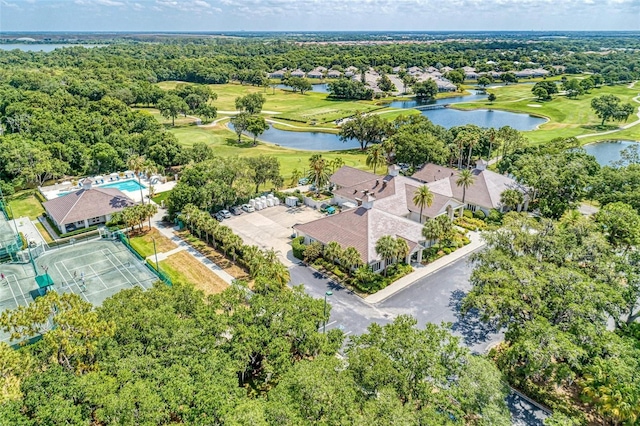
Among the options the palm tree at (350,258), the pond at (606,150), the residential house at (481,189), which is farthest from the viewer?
the pond at (606,150)

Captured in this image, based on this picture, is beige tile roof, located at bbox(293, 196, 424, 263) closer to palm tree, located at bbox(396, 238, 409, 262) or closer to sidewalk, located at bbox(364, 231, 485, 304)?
palm tree, located at bbox(396, 238, 409, 262)

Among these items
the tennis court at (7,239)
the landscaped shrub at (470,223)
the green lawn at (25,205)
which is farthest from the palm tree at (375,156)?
the tennis court at (7,239)

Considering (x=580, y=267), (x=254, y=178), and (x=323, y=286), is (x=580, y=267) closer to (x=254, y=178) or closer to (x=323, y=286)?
(x=323, y=286)

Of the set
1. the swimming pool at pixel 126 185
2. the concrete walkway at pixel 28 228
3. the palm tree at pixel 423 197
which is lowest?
the swimming pool at pixel 126 185

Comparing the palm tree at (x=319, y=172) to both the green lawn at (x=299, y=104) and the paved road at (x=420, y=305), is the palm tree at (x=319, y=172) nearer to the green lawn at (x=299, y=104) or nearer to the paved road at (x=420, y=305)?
the paved road at (x=420, y=305)

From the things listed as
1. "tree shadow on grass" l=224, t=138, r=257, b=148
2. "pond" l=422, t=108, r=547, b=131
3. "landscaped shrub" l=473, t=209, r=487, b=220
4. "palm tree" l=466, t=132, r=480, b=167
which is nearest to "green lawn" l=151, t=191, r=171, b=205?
"tree shadow on grass" l=224, t=138, r=257, b=148
